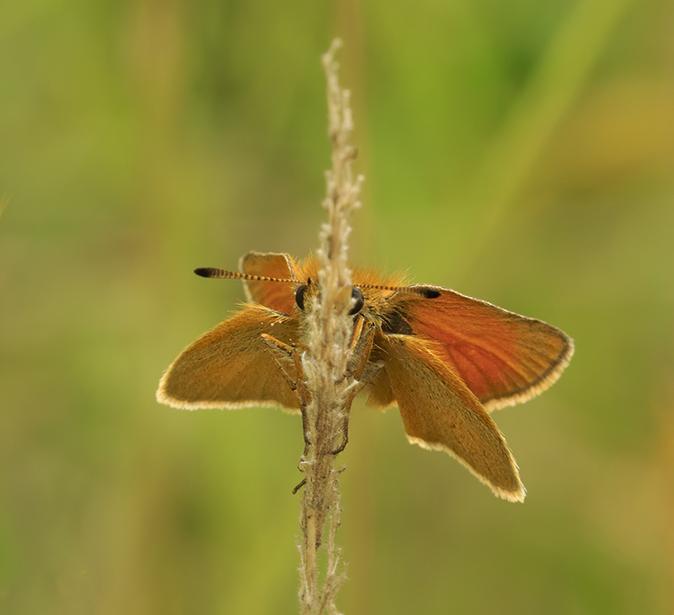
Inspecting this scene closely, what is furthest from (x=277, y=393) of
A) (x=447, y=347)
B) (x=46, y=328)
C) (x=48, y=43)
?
(x=48, y=43)

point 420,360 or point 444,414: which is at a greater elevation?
point 420,360

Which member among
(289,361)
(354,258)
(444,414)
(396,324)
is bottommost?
(444,414)

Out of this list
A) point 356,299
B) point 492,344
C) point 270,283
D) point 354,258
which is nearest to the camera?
point 356,299

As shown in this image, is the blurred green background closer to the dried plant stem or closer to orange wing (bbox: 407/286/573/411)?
orange wing (bbox: 407/286/573/411)

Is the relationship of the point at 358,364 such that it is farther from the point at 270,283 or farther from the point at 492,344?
the point at 270,283

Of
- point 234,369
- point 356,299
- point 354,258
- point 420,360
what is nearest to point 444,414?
point 420,360

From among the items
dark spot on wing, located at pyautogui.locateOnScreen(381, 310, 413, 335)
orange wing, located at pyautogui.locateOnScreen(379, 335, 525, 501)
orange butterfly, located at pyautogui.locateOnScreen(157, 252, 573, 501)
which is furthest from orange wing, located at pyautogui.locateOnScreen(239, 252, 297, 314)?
orange wing, located at pyautogui.locateOnScreen(379, 335, 525, 501)

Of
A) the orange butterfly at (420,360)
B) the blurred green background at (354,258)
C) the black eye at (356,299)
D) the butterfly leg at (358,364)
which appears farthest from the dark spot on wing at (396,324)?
the blurred green background at (354,258)

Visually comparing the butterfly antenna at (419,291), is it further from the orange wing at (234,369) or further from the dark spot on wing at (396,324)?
the orange wing at (234,369)
